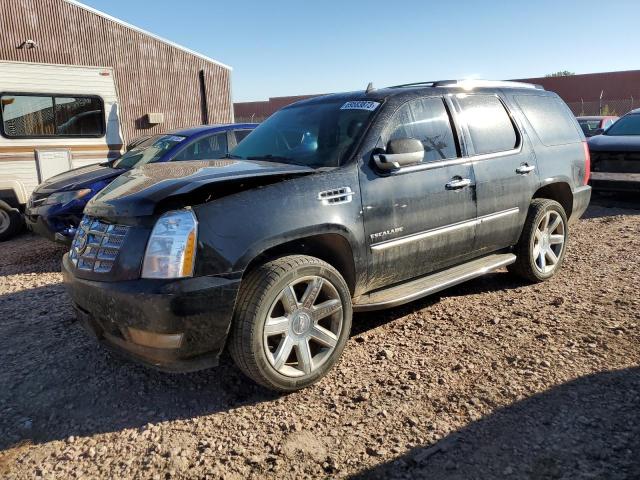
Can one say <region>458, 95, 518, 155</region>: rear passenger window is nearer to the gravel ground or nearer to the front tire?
the gravel ground

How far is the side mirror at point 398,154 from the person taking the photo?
3463 mm

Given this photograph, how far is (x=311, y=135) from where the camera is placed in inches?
157

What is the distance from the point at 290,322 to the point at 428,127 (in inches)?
75.9

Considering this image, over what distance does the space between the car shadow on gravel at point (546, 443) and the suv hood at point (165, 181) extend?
1.75 metres

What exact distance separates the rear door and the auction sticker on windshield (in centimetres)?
82

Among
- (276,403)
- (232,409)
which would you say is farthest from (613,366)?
(232,409)

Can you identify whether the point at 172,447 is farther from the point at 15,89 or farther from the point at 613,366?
Answer: the point at 15,89

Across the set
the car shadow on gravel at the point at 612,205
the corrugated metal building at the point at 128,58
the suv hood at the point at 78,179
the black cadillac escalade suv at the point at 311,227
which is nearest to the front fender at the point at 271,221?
the black cadillac escalade suv at the point at 311,227

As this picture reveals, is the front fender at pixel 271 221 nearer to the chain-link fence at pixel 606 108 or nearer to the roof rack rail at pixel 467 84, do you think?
the roof rack rail at pixel 467 84

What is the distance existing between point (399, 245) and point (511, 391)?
1188 mm

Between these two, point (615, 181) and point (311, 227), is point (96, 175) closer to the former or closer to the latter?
point (311, 227)

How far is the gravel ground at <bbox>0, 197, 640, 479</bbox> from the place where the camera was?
2.52 metres

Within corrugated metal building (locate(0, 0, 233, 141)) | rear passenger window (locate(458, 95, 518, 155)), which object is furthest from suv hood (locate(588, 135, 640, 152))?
corrugated metal building (locate(0, 0, 233, 141))

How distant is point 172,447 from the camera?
268 centimetres
